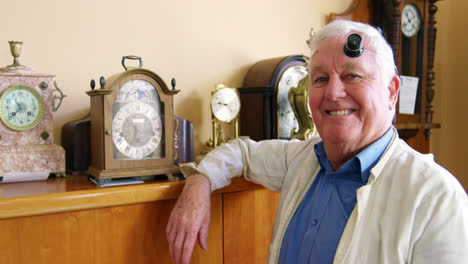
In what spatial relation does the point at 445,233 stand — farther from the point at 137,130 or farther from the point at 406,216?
the point at 137,130

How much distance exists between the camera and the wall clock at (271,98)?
2006 millimetres

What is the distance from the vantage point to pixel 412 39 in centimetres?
262

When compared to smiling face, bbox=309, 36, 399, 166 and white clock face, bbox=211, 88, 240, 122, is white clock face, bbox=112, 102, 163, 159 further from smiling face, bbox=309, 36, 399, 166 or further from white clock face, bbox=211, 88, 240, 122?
smiling face, bbox=309, 36, 399, 166

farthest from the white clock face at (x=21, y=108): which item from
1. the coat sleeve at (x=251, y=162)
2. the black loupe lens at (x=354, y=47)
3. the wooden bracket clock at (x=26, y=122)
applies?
the black loupe lens at (x=354, y=47)

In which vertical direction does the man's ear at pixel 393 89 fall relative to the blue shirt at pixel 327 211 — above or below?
above

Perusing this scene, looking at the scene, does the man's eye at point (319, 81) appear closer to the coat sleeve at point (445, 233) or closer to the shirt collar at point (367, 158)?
the shirt collar at point (367, 158)

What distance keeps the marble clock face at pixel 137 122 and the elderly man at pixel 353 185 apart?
17cm

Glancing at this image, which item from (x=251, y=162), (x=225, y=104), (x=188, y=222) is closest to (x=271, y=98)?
(x=225, y=104)

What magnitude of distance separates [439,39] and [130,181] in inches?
108

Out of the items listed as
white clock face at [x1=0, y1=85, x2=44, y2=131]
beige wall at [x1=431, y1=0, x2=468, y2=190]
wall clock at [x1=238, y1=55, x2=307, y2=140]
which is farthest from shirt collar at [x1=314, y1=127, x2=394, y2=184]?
beige wall at [x1=431, y1=0, x2=468, y2=190]

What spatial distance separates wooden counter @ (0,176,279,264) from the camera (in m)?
1.16

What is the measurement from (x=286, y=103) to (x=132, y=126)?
88cm

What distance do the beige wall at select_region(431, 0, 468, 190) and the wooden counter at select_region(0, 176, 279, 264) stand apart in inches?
86.3

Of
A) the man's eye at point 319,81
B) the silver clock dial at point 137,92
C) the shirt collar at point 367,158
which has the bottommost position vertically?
the shirt collar at point 367,158
